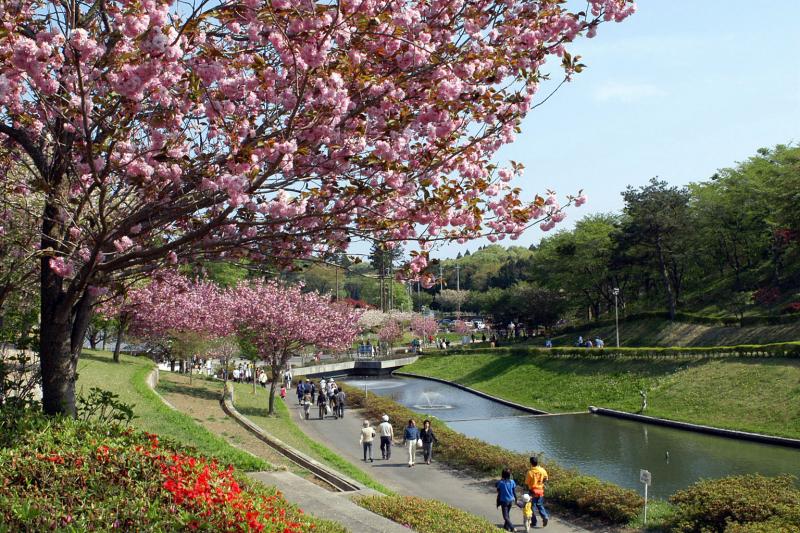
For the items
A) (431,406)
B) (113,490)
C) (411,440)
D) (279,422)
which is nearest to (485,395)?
(431,406)

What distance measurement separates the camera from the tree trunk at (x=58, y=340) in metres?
9.38

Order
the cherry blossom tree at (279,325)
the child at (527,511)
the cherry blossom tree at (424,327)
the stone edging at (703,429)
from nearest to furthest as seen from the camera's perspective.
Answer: the child at (527,511), the stone edging at (703,429), the cherry blossom tree at (279,325), the cherry blossom tree at (424,327)

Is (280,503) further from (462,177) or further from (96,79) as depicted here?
(96,79)

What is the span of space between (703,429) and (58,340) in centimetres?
2584

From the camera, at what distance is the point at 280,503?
30.2ft

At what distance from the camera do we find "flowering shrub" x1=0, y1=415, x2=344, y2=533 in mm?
6523

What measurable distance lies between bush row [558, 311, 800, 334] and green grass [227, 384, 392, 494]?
Answer: 2869cm

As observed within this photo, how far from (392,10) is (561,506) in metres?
13.0

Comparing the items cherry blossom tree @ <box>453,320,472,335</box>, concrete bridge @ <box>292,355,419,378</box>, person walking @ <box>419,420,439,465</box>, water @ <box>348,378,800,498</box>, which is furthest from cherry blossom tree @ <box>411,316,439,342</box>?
person walking @ <box>419,420,439,465</box>

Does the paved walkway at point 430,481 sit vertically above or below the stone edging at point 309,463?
below

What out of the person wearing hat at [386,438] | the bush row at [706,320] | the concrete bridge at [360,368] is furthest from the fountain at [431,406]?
the concrete bridge at [360,368]

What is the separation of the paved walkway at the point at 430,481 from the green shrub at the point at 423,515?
7.85 ft

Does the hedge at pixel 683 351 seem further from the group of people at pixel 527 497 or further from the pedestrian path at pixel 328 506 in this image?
the pedestrian path at pixel 328 506

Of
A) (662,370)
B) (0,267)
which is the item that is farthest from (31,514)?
(662,370)
